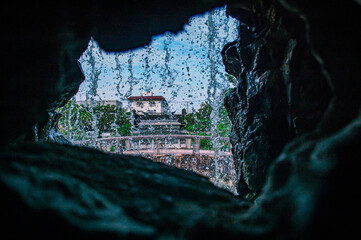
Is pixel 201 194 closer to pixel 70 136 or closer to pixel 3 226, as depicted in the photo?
pixel 3 226

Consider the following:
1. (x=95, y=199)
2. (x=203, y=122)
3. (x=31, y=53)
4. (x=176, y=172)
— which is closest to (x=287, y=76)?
(x=176, y=172)

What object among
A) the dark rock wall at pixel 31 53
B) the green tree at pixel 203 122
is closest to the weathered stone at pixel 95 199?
the dark rock wall at pixel 31 53

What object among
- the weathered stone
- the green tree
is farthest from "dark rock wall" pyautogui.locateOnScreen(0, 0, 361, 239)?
the green tree

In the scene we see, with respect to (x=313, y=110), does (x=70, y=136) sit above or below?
below

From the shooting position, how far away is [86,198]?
1.30m

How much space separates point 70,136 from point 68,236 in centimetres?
928

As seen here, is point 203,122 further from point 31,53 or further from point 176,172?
point 31,53

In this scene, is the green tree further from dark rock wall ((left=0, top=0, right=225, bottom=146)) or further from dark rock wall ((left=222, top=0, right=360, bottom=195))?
dark rock wall ((left=0, top=0, right=225, bottom=146))

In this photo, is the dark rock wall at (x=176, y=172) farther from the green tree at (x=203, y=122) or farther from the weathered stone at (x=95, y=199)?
the green tree at (x=203, y=122)

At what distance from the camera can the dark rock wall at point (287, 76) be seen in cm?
150

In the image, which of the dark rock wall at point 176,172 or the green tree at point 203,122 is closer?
the dark rock wall at point 176,172

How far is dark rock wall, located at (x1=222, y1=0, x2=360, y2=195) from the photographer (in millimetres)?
1497

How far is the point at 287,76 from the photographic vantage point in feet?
10.3

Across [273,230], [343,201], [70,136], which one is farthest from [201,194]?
[70,136]
